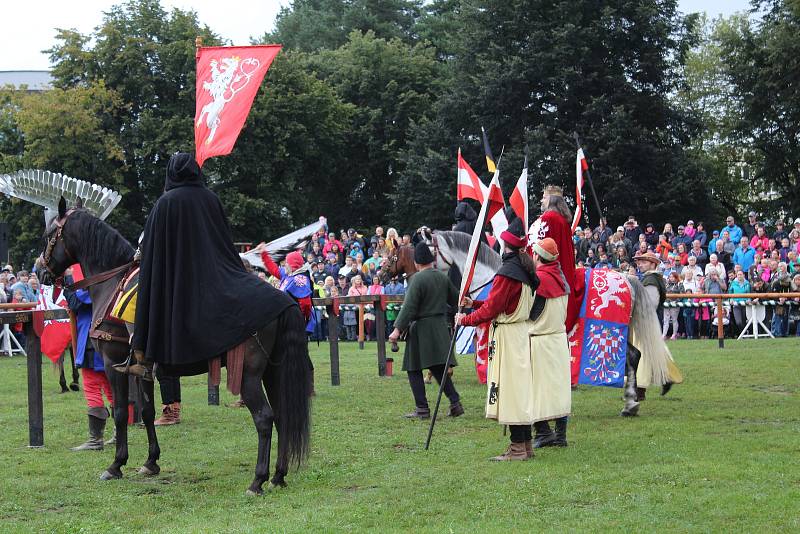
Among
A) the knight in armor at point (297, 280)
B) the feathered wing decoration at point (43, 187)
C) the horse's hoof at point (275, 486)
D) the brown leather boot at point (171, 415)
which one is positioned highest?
the feathered wing decoration at point (43, 187)

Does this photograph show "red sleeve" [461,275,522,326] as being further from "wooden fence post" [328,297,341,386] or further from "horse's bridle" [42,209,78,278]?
"wooden fence post" [328,297,341,386]

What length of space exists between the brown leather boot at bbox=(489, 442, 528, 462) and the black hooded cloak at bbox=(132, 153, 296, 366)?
236 cm

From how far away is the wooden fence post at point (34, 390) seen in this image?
10742 mm

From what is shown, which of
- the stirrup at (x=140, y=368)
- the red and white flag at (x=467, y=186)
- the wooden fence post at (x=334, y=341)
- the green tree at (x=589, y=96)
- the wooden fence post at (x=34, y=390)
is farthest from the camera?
the green tree at (x=589, y=96)

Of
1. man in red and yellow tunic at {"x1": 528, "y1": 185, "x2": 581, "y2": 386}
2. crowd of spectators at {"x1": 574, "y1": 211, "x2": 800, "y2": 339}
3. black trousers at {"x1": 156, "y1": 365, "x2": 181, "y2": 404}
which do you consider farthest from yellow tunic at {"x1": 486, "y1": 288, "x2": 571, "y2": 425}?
crowd of spectators at {"x1": 574, "y1": 211, "x2": 800, "y2": 339}

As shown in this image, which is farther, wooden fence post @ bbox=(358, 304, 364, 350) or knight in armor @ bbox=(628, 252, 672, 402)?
wooden fence post @ bbox=(358, 304, 364, 350)

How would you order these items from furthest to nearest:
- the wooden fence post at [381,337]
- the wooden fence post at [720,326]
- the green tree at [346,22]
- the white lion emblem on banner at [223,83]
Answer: the green tree at [346,22] → the wooden fence post at [720,326] → the wooden fence post at [381,337] → the white lion emblem on banner at [223,83]

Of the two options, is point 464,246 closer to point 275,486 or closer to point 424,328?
point 424,328

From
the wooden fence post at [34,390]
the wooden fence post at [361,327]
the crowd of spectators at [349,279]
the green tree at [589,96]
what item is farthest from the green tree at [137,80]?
the wooden fence post at [34,390]

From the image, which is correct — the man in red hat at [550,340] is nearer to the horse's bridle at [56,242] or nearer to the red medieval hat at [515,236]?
the red medieval hat at [515,236]

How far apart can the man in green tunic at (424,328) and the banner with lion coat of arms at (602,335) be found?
149 cm

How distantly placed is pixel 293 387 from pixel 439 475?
1.41m

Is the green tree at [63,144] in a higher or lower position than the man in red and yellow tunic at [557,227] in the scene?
higher

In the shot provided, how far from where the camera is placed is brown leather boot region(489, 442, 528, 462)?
30.2 feet
